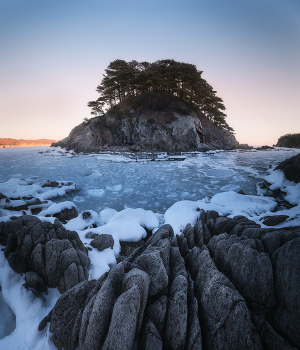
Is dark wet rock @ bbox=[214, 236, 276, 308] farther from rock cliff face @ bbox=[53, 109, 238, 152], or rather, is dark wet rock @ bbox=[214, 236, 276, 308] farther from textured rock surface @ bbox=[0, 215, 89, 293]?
rock cliff face @ bbox=[53, 109, 238, 152]

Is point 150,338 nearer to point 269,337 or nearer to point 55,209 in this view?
point 269,337

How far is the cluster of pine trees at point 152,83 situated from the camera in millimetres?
44438

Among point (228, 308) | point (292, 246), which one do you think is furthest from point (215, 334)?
point (292, 246)

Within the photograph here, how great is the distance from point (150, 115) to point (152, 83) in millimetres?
8539

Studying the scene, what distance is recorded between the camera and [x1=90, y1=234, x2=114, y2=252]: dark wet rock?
5176 mm

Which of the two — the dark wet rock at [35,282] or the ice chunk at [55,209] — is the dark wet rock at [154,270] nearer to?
the dark wet rock at [35,282]

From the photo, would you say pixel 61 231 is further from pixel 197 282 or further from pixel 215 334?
pixel 215 334

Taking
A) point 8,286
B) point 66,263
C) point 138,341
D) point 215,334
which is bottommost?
point 8,286

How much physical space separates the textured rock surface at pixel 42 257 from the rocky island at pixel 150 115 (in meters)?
35.7

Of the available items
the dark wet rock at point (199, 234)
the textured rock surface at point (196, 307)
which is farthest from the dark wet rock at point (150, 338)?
the dark wet rock at point (199, 234)

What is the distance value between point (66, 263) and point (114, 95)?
180ft

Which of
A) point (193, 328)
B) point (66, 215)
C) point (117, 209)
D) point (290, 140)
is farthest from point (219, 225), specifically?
point (290, 140)

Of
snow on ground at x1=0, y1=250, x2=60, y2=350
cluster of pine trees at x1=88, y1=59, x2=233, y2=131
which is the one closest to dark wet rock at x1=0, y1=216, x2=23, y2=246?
snow on ground at x1=0, y1=250, x2=60, y2=350

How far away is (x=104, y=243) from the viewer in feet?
17.2
